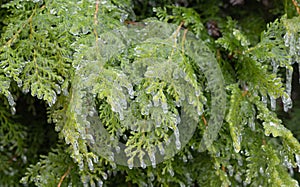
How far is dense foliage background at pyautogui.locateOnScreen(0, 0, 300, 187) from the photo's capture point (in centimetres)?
93

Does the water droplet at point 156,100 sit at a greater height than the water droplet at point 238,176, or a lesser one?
greater

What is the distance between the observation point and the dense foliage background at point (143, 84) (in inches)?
36.6

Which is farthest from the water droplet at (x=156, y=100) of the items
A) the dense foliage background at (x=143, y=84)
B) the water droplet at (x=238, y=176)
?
the water droplet at (x=238, y=176)

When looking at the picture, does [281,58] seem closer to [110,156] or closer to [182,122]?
[182,122]

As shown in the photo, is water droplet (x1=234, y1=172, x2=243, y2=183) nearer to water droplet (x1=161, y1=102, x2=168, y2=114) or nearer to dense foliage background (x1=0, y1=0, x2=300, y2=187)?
dense foliage background (x1=0, y1=0, x2=300, y2=187)

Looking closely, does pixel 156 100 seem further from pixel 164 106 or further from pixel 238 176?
pixel 238 176

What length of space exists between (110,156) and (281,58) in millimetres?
489

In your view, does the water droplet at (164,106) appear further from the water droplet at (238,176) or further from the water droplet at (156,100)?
the water droplet at (238,176)

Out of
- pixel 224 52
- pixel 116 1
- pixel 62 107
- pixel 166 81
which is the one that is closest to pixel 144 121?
pixel 166 81

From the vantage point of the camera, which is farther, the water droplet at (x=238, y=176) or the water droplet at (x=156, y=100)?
the water droplet at (x=238, y=176)

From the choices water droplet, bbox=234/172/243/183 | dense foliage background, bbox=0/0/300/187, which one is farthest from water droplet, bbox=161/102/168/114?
water droplet, bbox=234/172/243/183

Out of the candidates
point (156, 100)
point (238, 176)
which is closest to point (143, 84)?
point (156, 100)

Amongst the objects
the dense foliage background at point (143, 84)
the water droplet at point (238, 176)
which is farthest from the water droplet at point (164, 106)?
the water droplet at point (238, 176)

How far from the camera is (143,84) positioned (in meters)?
0.96
